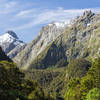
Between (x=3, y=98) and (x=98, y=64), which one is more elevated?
(x=98, y=64)

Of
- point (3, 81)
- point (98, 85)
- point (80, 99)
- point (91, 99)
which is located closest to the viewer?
point (3, 81)

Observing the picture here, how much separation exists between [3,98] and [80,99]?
178ft

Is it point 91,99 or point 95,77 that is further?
point 95,77

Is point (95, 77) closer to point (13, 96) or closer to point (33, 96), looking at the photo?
point (33, 96)

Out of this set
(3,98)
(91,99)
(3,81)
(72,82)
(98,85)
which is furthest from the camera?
(72,82)

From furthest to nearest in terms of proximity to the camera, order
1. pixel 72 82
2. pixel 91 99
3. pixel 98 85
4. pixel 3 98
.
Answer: pixel 72 82, pixel 98 85, pixel 91 99, pixel 3 98

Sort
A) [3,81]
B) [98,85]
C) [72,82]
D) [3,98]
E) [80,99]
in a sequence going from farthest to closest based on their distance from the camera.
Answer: [72,82] → [80,99] → [98,85] → [3,81] → [3,98]

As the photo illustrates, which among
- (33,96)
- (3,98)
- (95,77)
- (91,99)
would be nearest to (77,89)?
(95,77)

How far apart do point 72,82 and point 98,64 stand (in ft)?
74.9

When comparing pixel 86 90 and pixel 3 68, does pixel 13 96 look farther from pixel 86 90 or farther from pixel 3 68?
pixel 86 90

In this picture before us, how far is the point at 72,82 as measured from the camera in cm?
11019

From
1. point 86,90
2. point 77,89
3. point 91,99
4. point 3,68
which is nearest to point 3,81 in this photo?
point 3,68

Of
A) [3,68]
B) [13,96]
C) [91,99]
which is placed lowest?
[91,99]

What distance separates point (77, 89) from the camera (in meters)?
102
